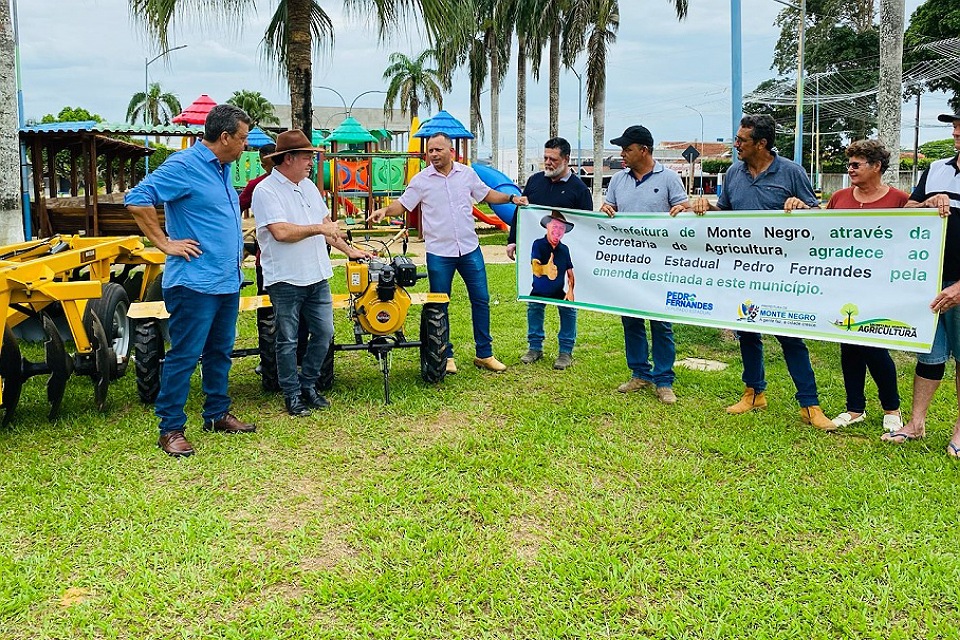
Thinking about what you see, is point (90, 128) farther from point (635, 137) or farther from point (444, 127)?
point (635, 137)

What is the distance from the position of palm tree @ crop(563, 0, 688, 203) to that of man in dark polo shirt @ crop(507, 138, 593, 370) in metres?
24.9

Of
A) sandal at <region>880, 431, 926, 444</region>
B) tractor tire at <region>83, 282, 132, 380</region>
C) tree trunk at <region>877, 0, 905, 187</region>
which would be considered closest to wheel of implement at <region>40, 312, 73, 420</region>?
tractor tire at <region>83, 282, 132, 380</region>

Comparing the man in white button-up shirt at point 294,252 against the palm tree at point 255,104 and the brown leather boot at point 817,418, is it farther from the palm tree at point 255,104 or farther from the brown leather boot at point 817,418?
the palm tree at point 255,104

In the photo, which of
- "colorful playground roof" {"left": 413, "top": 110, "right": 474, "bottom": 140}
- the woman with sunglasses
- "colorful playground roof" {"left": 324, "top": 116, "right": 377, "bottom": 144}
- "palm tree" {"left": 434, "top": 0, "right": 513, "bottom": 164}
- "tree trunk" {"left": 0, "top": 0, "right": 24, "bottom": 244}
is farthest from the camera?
"palm tree" {"left": 434, "top": 0, "right": 513, "bottom": 164}

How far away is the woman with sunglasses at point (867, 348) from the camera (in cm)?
495

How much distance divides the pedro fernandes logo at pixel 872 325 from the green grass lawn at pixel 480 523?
2.26 ft

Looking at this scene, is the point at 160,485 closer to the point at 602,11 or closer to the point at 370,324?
the point at 370,324

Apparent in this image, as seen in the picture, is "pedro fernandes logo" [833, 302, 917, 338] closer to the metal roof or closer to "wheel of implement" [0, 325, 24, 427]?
"wheel of implement" [0, 325, 24, 427]

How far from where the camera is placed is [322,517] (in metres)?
4.10

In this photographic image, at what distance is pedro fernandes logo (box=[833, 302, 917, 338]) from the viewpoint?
4848mm

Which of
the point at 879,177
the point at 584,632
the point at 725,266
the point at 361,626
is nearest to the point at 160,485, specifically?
the point at 361,626

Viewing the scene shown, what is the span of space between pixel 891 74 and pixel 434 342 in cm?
1140

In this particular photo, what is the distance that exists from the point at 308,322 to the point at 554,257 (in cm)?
209

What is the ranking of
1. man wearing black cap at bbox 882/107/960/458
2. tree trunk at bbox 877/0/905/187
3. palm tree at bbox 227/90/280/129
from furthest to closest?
palm tree at bbox 227/90/280/129
tree trunk at bbox 877/0/905/187
man wearing black cap at bbox 882/107/960/458
